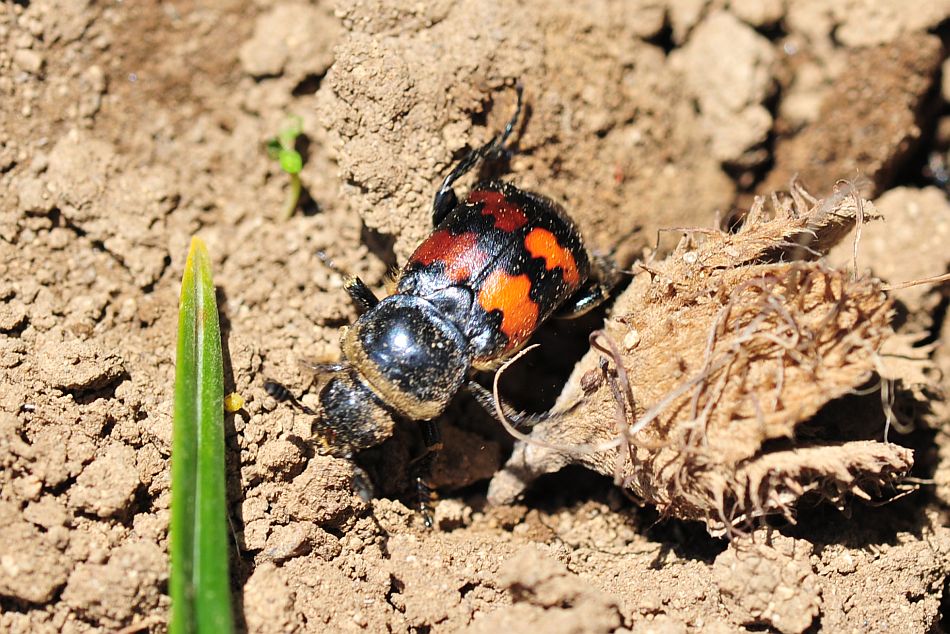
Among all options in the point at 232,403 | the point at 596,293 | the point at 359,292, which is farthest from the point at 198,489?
the point at 596,293

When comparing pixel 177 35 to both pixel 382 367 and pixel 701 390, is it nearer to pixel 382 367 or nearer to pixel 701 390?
pixel 382 367

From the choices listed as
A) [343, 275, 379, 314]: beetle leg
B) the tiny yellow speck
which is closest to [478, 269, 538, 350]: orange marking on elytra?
[343, 275, 379, 314]: beetle leg

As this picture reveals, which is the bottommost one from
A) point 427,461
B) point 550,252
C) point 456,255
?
point 427,461

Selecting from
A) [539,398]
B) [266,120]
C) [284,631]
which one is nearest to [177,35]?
[266,120]

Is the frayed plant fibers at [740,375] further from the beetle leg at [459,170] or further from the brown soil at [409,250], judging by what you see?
the beetle leg at [459,170]

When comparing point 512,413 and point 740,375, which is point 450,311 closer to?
point 512,413

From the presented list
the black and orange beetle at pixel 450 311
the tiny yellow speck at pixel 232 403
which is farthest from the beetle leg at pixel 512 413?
the tiny yellow speck at pixel 232 403

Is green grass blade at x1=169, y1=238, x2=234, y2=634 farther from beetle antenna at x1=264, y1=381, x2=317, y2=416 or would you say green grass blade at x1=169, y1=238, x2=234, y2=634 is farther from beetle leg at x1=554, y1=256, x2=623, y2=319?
beetle leg at x1=554, y1=256, x2=623, y2=319
